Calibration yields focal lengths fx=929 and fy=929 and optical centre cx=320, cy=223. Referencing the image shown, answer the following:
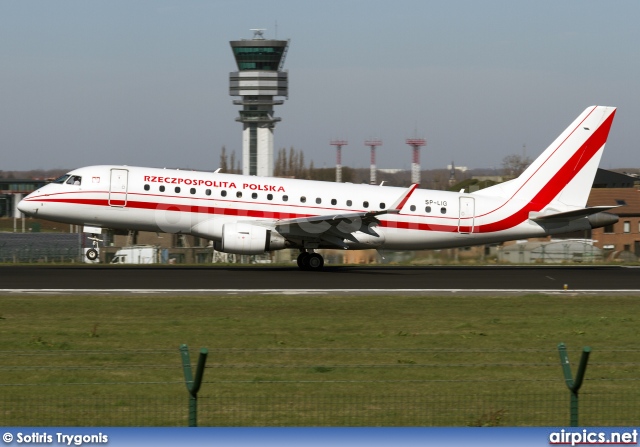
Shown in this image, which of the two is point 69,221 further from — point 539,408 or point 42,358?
point 539,408

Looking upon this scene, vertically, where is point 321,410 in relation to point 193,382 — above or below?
→ below

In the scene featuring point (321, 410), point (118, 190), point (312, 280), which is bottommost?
point (321, 410)

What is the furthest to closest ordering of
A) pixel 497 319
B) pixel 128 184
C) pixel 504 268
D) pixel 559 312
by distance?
1. pixel 504 268
2. pixel 128 184
3. pixel 559 312
4. pixel 497 319

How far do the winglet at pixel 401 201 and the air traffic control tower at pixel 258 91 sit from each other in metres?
94.6

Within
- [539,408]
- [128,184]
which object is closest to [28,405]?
[539,408]

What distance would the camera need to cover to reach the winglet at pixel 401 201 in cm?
3625

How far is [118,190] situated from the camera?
36.2 metres

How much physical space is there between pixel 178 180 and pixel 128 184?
1.94 meters

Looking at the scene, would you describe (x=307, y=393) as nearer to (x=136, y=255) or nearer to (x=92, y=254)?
(x=92, y=254)

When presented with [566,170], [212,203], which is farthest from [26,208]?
[566,170]

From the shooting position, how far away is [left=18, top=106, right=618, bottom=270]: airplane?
119ft

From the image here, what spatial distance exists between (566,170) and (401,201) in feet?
27.7

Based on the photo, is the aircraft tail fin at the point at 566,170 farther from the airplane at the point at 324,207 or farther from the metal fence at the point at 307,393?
the metal fence at the point at 307,393

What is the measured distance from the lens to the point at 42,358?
55.2 feet
